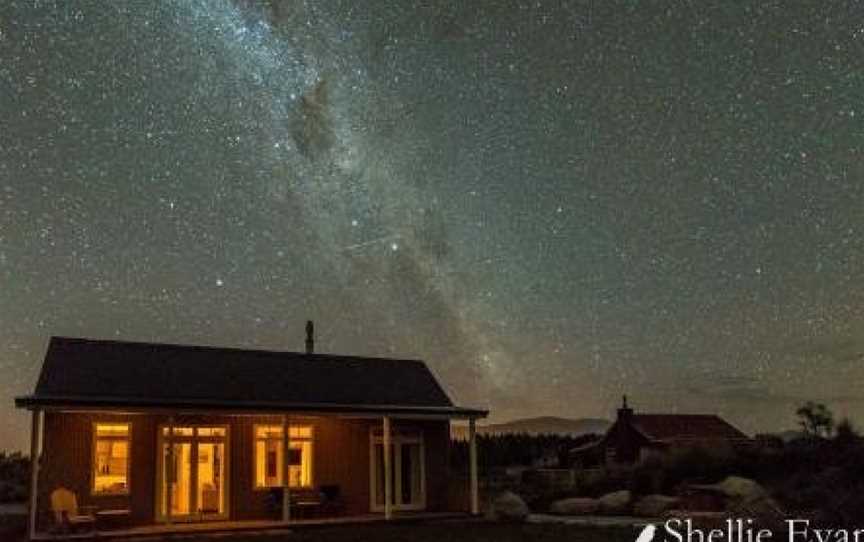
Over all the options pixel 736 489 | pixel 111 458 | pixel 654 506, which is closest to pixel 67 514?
pixel 111 458

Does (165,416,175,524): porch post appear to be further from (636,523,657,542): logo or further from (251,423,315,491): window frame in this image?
(636,523,657,542): logo

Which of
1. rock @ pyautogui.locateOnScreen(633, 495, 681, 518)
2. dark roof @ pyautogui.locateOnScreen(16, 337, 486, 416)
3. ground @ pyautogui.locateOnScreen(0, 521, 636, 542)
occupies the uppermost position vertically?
dark roof @ pyautogui.locateOnScreen(16, 337, 486, 416)

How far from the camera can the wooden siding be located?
18.1m

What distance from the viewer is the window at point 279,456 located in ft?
66.9

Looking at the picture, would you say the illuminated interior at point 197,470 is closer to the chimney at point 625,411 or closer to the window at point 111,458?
the window at point 111,458

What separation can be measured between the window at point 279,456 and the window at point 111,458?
2.62 meters

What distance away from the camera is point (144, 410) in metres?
17.8

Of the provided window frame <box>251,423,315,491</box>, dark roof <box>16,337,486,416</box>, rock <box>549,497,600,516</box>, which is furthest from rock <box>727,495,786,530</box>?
window frame <box>251,423,315,491</box>

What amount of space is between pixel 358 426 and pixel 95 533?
6.13m

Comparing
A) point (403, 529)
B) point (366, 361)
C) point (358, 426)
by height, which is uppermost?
point (366, 361)

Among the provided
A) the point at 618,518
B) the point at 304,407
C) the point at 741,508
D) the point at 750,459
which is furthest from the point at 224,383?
the point at 750,459

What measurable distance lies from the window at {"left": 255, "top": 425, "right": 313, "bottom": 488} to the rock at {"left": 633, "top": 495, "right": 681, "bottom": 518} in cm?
654

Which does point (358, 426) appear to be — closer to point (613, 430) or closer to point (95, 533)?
point (95, 533)

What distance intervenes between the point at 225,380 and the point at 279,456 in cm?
186
